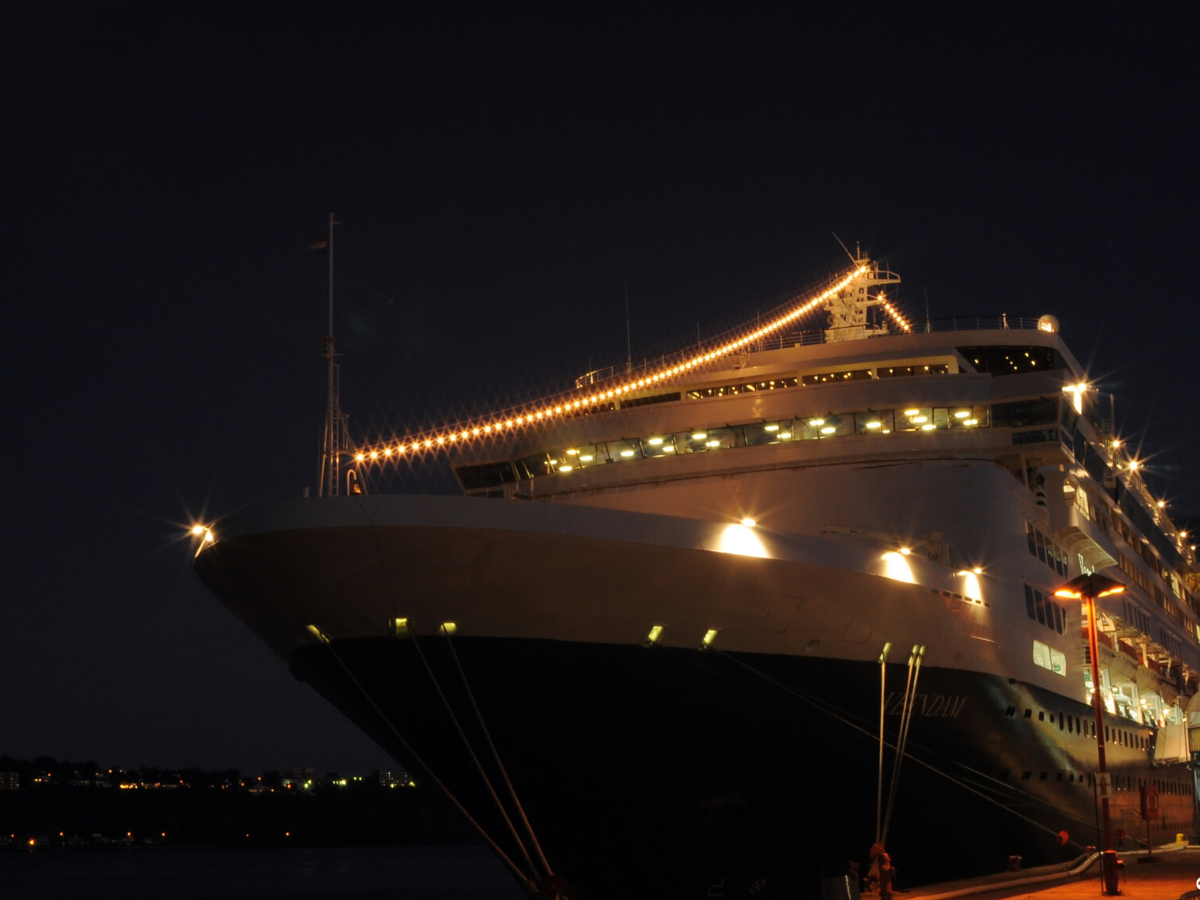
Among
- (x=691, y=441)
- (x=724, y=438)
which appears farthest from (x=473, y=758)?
(x=724, y=438)

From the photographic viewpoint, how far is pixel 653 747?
48.5 feet

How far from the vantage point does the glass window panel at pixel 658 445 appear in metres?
21.8

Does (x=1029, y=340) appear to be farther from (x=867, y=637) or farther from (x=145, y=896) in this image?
(x=145, y=896)

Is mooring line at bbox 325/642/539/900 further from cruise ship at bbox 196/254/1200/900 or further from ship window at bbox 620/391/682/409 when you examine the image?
ship window at bbox 620/391/682/409

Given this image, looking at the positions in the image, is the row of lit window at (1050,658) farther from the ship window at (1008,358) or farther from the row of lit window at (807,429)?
the ship window at (1008,358)

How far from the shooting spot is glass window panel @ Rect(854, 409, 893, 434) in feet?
68.7

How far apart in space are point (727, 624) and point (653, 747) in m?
1.65

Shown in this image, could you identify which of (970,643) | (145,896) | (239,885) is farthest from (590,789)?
(239,885)

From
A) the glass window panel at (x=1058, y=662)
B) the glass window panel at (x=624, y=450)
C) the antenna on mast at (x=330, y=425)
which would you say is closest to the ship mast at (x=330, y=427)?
the antenna on mast at (x=330, y=425)

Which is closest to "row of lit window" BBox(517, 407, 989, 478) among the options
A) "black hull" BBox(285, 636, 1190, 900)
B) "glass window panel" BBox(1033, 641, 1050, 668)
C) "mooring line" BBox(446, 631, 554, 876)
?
"glass window panel" BBox(1033, 641, 1050, 668)

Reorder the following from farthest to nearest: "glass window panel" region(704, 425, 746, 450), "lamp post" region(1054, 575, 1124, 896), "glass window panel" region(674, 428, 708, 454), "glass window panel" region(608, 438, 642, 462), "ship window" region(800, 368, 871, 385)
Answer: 1. "ship window" region(800, 368, 871, 385)
2. "glass window panel" region(608, 438, 642, 462)
3. "glass window panel" region(674, 428, 708, 454)
4. "glass window panel" region(704, 425, 746, 450)
5. "lamp post" region(1054, 575, 1124, 896)

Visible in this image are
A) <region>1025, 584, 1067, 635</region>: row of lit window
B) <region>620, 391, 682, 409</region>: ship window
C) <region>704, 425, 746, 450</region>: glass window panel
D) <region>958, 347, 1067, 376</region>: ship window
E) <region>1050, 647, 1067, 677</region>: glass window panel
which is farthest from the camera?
<region>958, 347, 1067, 376</region>: ship window

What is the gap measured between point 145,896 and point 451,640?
70420mm

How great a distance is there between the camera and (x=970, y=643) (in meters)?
17.7
